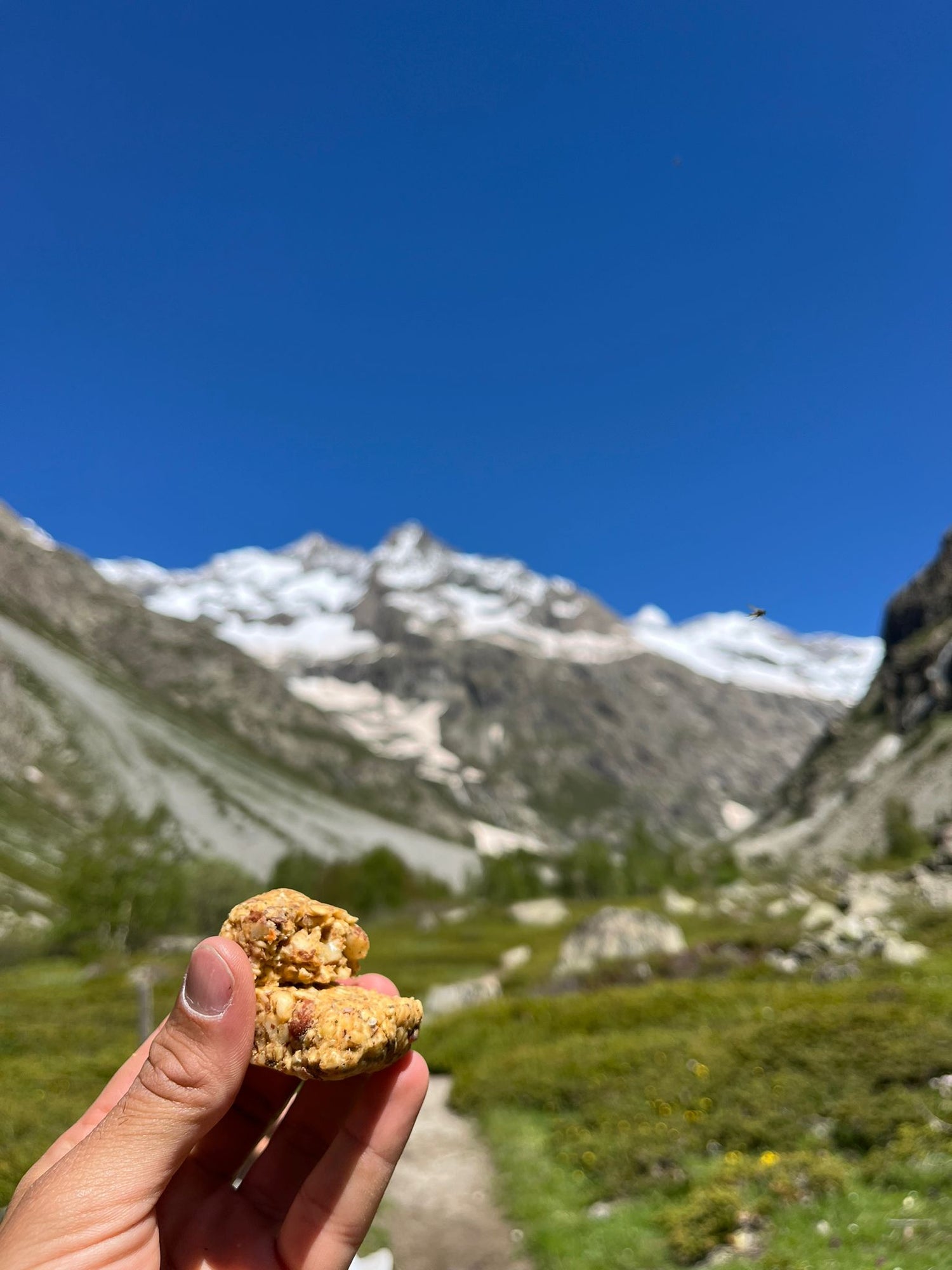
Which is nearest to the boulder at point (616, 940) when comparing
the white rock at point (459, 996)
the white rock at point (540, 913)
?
the white rock at point (459, 996)

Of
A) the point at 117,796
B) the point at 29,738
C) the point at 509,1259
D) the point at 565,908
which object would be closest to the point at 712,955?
the point at 509,1259

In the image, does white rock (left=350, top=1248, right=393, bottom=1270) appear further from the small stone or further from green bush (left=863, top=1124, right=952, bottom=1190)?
green bush (left=863, top=1124, right=952, bottom=1190)

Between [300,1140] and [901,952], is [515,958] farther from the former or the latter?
[300,1140]

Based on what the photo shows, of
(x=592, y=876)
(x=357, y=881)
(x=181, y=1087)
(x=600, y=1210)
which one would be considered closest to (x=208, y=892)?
(x=357, y=881)

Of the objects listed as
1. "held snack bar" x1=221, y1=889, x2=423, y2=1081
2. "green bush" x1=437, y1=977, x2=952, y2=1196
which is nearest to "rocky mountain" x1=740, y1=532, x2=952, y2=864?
"green bush" x1=437, y1=977, x2=952, y2=1196

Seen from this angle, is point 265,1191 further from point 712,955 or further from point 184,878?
point 184,878

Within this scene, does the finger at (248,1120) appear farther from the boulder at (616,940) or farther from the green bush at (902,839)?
the green bush at (902,839)
